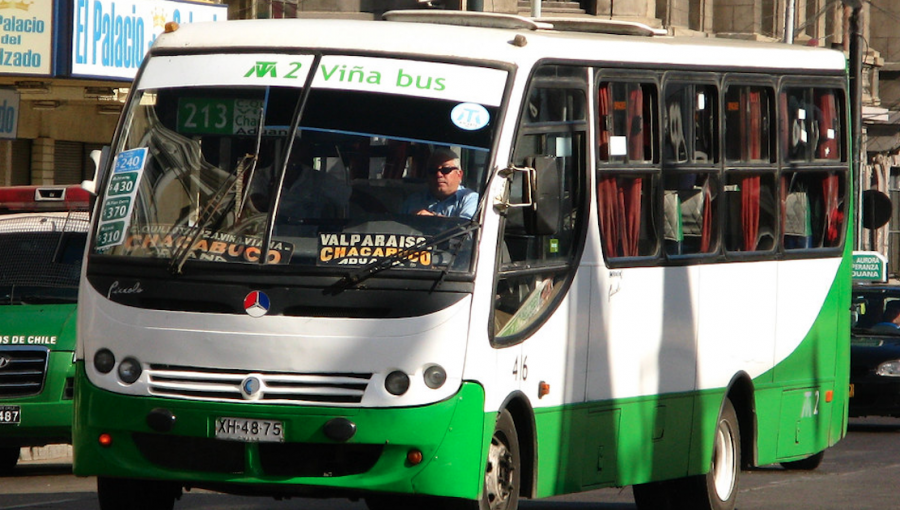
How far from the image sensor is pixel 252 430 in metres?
8.81

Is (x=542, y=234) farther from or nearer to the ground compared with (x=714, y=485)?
farther from the ground

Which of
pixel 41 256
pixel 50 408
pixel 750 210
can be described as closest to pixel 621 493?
pixel 750 210

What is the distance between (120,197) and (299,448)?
65.0 inches

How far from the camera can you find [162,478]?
902 cm

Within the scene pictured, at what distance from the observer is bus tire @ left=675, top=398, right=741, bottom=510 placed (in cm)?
1193

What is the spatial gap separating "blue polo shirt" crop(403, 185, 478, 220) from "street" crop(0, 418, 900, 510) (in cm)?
373

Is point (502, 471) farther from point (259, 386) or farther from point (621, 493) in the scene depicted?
point (621, 493)

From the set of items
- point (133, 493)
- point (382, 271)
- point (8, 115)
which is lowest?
point (133, 493)

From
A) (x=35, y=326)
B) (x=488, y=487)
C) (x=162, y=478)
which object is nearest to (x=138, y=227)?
(x=162, y=478)

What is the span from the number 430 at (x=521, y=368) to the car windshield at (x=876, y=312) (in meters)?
13.5

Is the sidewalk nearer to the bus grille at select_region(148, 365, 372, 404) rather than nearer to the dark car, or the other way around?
the bus grille at select_region(148, 365, 372, 404)

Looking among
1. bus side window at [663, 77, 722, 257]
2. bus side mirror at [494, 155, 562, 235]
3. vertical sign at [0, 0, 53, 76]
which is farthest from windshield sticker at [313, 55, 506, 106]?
vertical sign at [0, 0, 53, 76]

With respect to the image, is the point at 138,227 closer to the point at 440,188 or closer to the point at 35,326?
the point at 440,188

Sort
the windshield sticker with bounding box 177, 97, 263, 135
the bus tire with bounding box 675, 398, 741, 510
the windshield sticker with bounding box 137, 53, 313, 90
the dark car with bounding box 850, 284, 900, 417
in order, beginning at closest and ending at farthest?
1. the windshield sticker with bounding box 177, 97, 263, 135
2. the windshield sticker with bounding box 137, 53, 313, 90
3. the bus tire with bounding box 675, 398, 741, 510
4. the dark car with bounding box 850, 284, 900, 417
